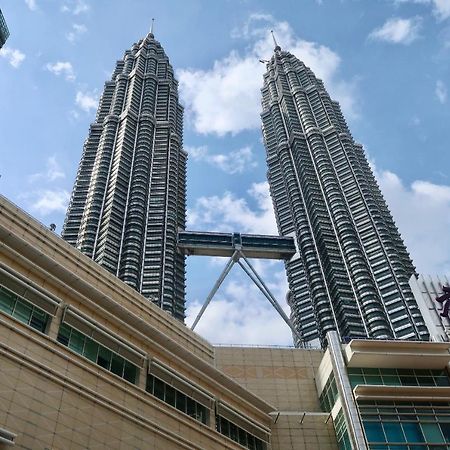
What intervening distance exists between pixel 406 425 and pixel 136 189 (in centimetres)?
8662

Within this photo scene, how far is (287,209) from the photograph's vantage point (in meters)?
135

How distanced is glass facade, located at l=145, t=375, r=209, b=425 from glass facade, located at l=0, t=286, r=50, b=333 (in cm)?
728

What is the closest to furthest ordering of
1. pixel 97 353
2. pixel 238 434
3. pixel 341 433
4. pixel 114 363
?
pixel 97 353, pixel 114 363, pixel 238 434, pixel 341 433

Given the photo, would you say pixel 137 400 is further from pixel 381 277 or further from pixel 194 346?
pixel 381 277

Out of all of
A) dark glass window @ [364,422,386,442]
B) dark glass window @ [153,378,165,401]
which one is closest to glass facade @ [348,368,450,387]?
dark glass window @ [364,422,386,442]

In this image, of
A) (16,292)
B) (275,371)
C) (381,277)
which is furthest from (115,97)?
(16,292)

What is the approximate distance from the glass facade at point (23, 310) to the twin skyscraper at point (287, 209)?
63.9 meters

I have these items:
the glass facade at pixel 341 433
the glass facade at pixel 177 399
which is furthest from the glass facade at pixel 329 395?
the glass facade at pixel 177 399

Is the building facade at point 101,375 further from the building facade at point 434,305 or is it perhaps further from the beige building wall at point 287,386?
the building facade at point 434,305

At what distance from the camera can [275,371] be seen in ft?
137

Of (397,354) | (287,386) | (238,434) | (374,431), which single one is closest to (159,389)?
(238,434)

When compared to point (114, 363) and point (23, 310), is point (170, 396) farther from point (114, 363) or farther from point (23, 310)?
point (23, 310)

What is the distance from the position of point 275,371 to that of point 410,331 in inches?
2638

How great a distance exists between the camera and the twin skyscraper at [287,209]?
335 feet
